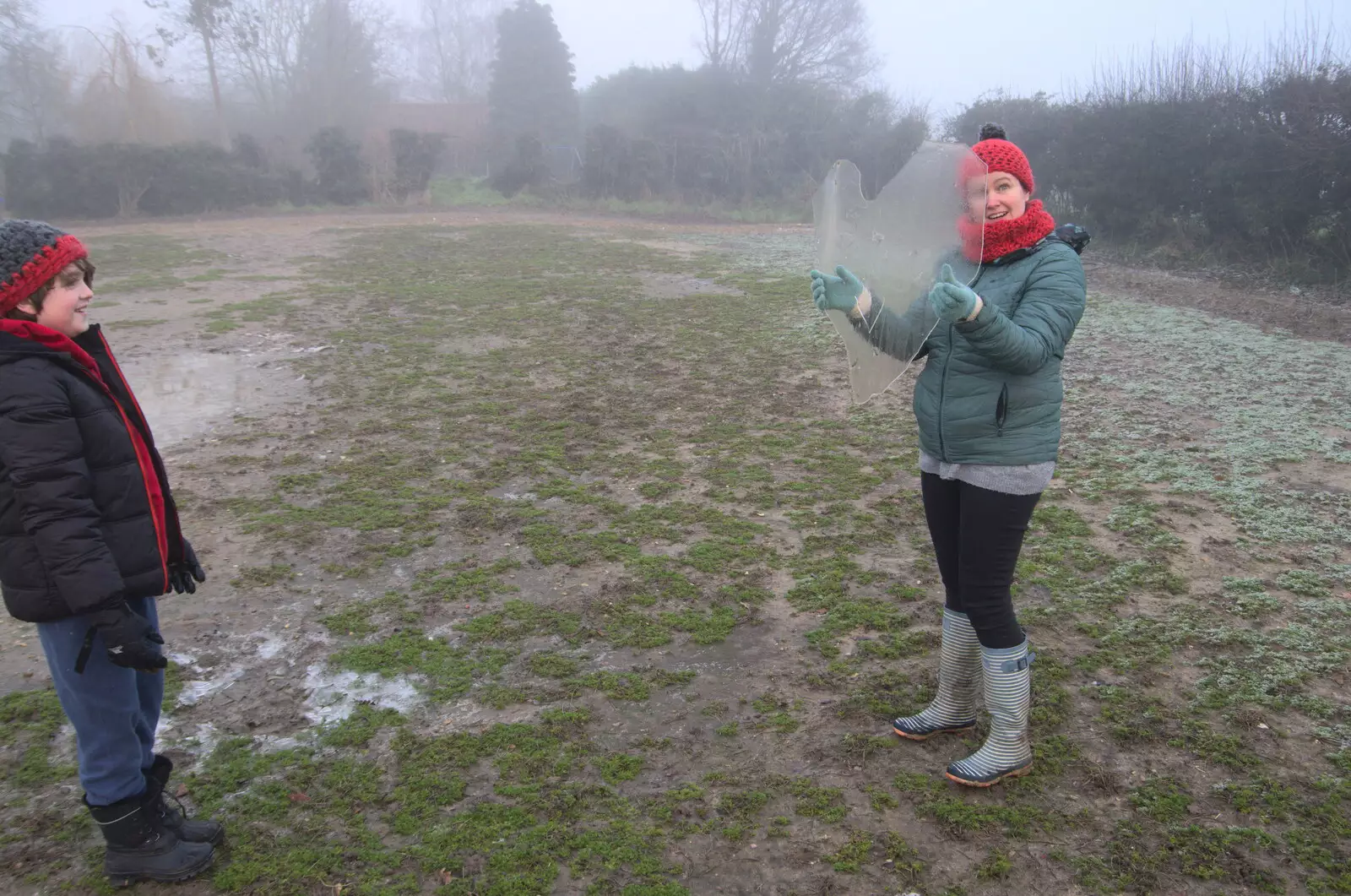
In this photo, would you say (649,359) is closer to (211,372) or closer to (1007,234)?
(211,372)

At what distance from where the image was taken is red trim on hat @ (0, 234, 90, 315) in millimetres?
2238

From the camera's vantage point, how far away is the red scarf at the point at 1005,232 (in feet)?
8.16

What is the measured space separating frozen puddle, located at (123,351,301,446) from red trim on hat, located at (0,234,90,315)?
14.6 ft

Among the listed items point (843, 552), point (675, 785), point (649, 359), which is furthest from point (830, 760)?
point (649, 359)

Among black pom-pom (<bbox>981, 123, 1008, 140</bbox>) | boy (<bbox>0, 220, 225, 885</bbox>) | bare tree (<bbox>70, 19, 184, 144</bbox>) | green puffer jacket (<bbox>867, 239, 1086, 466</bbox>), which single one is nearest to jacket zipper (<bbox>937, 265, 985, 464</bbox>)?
green puffer jacket (<bbox>867, 239, 1086, 466</bbox>)

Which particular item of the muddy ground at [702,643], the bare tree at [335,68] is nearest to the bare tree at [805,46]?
the bare tree at [335,68]

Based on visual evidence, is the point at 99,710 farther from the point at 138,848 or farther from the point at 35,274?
the point at 35,274

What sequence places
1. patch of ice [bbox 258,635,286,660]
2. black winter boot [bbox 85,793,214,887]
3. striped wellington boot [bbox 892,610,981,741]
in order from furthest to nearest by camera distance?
patch of ice [bbox 258,635,286,660], striped wellington boot [bbox 892,610,981,741], black winter boot [bbox 85,793,214,887]

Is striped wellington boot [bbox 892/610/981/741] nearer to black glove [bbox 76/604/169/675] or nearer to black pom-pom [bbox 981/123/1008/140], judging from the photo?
black pom-pom [bbox 981/123/1008/140]

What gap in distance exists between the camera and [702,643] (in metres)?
3.70

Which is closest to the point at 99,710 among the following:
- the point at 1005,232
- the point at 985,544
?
the point at 985,544

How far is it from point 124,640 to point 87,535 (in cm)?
28

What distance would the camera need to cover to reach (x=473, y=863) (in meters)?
2.53

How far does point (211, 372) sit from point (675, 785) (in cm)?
700
